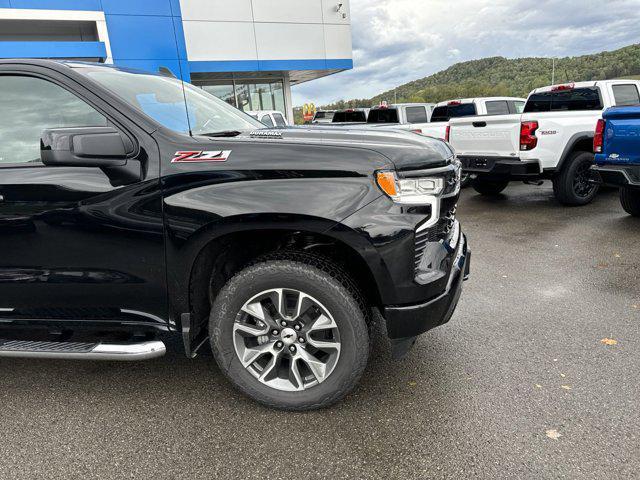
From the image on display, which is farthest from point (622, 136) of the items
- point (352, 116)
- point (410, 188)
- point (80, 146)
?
point (352, 116)

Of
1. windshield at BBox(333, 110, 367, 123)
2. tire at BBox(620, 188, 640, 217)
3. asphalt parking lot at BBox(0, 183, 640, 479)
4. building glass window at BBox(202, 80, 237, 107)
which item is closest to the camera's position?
asphalt parking lot at BBox(0, 183, 640, 479)

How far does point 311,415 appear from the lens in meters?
2.63

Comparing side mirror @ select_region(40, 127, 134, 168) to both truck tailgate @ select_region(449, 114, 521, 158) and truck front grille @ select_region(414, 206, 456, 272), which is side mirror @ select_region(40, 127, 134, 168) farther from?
truck tailgate @ select_region(449, 114, 521, 158)

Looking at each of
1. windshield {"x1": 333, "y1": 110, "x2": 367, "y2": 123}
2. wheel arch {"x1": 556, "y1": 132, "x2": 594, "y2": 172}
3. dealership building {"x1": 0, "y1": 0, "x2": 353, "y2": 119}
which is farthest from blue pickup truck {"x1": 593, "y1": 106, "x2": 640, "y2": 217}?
dealership building {"x1": 0, "y1": 0, "x2": 353, "y2": 119}

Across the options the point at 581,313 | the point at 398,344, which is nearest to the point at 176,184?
the point at 398,344

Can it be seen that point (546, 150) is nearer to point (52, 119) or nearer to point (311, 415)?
point (311, 415)

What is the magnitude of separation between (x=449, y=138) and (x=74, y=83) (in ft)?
23.5

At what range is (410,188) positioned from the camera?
2.42 metres

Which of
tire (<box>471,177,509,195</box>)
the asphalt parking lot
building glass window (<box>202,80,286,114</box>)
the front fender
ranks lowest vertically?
the asphalt parking lot

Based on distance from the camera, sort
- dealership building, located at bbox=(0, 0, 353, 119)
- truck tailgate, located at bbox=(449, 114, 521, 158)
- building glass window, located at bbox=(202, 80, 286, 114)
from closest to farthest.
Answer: truck tailgate, located at bbox=(449, 114, 521, 158), dealership building, located at bbox=(0, 0, 353, 119), building glass window, located at bbox=(202, 80, 286, 114)

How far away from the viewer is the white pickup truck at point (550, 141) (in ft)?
23.8

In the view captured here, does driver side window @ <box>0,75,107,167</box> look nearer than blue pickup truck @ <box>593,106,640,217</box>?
Yes

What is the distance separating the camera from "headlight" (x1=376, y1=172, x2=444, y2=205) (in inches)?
93.0

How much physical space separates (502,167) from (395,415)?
5.83m
